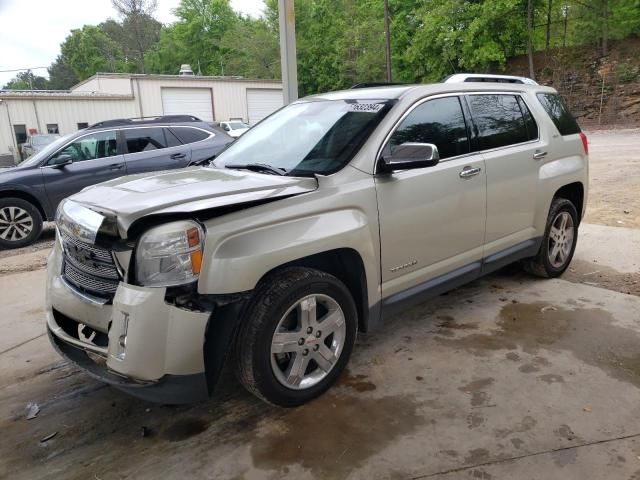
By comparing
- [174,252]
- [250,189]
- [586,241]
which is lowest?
[586,241]

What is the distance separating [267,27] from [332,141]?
50.4 m

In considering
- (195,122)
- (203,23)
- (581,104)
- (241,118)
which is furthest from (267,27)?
(195,122)

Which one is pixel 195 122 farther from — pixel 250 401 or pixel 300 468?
pixel 300 468

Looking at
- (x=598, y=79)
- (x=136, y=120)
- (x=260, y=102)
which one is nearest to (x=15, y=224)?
(x=136, y=120)

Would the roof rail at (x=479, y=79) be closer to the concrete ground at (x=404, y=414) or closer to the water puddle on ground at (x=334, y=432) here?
the concrete ground at (x=404, y=414)

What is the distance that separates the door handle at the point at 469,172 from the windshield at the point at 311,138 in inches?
29.0

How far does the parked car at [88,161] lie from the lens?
300 inches

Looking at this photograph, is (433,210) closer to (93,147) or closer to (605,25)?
(93,147)

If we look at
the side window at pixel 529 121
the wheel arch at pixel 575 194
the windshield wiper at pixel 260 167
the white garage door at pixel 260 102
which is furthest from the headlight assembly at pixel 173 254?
the white garage door at pixel 260 102

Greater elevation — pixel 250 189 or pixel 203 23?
pixel 203 23

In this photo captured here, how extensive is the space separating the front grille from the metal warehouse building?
86.8 feet

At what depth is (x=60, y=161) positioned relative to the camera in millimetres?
7859

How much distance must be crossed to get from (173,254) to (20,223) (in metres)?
6.37

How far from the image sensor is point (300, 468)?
2490 mm
